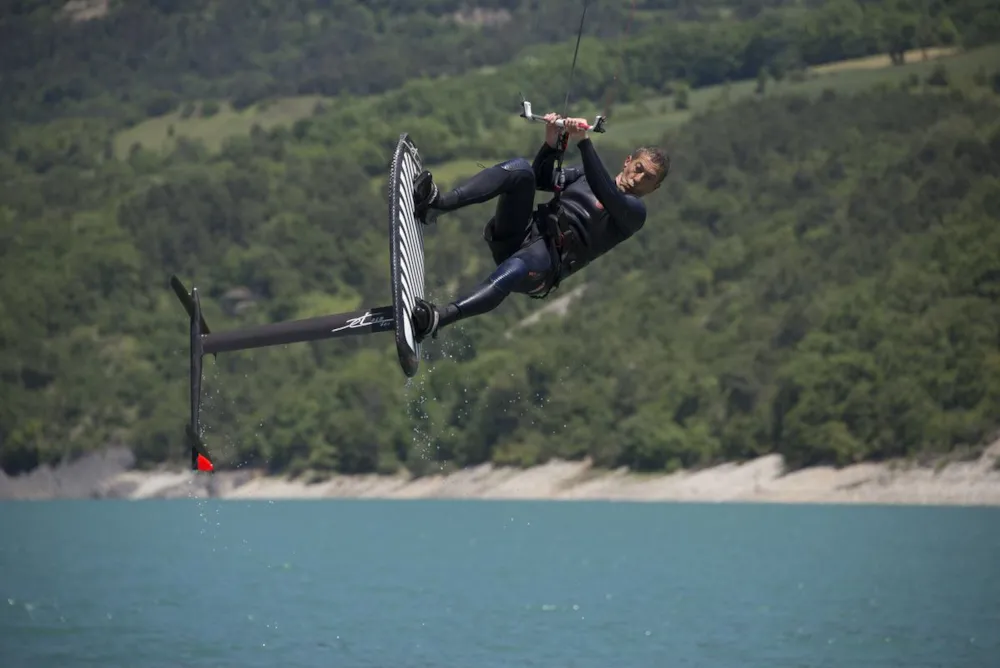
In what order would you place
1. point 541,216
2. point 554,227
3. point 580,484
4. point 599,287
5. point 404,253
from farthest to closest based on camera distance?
point 599,287
point 580,484
point 541,216
point 554,227
point 404,253

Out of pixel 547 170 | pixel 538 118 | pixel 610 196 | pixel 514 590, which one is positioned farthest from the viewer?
pixel 514 590

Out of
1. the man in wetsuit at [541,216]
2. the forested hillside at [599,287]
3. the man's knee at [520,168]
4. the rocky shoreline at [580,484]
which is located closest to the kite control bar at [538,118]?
the man in wetsuit at [541,216]

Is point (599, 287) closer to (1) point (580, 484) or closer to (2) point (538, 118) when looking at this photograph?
(1) point (580, 484)

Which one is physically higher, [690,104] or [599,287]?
[690,104]

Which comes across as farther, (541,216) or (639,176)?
(541,216)

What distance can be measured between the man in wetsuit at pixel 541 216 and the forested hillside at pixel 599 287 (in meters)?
66.3

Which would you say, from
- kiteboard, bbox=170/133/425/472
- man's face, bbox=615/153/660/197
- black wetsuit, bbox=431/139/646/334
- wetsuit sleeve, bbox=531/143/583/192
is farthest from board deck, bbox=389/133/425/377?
man's face, bbox=615/153/660/197

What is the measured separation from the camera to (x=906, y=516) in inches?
3287

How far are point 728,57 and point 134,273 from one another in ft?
218

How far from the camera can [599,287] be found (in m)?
114

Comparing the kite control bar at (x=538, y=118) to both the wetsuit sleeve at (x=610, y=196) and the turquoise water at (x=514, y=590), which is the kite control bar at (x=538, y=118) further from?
the turquoise water at (x=514, y=590)

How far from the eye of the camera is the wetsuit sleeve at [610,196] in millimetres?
12367

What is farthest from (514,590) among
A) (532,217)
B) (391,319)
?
(391,319)

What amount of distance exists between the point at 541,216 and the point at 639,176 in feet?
2.35
